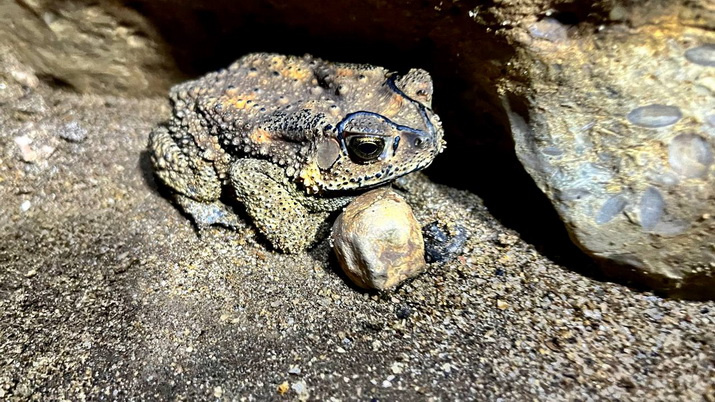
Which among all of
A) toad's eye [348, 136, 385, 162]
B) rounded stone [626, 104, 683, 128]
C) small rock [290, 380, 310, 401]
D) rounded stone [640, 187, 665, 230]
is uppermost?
rounded stone [626, 104, 683, 128]

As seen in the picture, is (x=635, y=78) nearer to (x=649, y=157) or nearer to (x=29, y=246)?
(x=649, y=157)

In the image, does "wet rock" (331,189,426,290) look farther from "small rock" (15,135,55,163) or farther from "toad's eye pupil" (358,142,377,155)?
"small rock" (15,135,55,163)

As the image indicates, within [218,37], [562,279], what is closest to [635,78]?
[562,279]

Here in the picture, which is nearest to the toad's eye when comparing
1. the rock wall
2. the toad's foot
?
the rock wall

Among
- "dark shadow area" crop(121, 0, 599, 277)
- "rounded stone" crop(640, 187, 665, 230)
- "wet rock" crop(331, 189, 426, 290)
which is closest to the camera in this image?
"rounded stone" crop(640, 187, 665, 230)

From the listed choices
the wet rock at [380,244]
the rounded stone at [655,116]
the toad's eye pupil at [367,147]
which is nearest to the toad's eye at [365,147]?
the toad's eye pupil at [367,147]

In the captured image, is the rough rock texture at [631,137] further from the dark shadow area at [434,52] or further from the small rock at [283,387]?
the small rock at [283,387]
